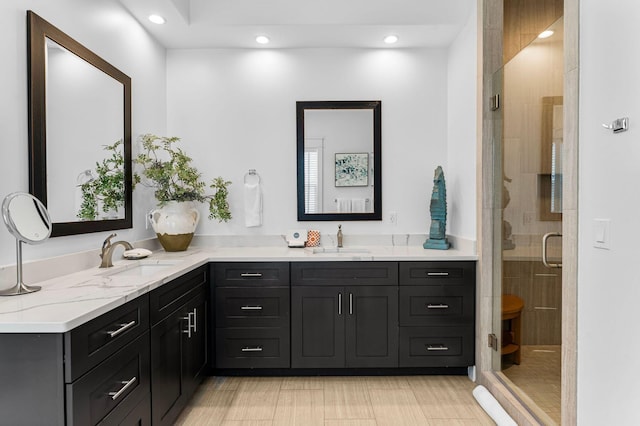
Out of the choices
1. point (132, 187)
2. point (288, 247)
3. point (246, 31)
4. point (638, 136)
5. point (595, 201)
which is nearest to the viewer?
point (638, 136)

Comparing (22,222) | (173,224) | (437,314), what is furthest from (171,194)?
(437,314)

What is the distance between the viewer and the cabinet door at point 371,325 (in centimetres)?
289

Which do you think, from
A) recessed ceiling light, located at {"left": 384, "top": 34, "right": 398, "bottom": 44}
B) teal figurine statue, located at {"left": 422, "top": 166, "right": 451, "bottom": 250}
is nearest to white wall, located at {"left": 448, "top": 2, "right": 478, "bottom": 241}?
teal figurine statue, located at {"left": 422, "top": 166, "right": 451, "bottom": 250}

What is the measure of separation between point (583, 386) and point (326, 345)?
1578 millimetres

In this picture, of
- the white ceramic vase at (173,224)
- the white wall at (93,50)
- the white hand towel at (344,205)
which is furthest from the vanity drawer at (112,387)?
the white hand towel at (344,205)

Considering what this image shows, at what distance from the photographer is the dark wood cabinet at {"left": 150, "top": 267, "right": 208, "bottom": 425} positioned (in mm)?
2016

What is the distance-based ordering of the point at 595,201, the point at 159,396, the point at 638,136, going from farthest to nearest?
the point at 159,396, the point at 595,201, the point at 638,136

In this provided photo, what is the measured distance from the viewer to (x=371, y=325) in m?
2.89

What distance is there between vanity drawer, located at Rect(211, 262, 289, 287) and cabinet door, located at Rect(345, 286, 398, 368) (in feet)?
1.53

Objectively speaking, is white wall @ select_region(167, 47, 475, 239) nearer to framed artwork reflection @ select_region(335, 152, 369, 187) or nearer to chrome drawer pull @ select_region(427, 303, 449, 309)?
framed artwork reflection @ select_region(335, 152, 369, 187)

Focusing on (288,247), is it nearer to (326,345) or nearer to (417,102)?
(326,345)

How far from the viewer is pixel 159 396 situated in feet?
6.66

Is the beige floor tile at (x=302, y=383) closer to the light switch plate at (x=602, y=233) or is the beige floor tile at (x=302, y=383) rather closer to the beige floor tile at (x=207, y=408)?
the beige floor tile at (x=207, y=408)

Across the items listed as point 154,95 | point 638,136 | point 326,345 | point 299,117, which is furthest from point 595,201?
point 154,95
